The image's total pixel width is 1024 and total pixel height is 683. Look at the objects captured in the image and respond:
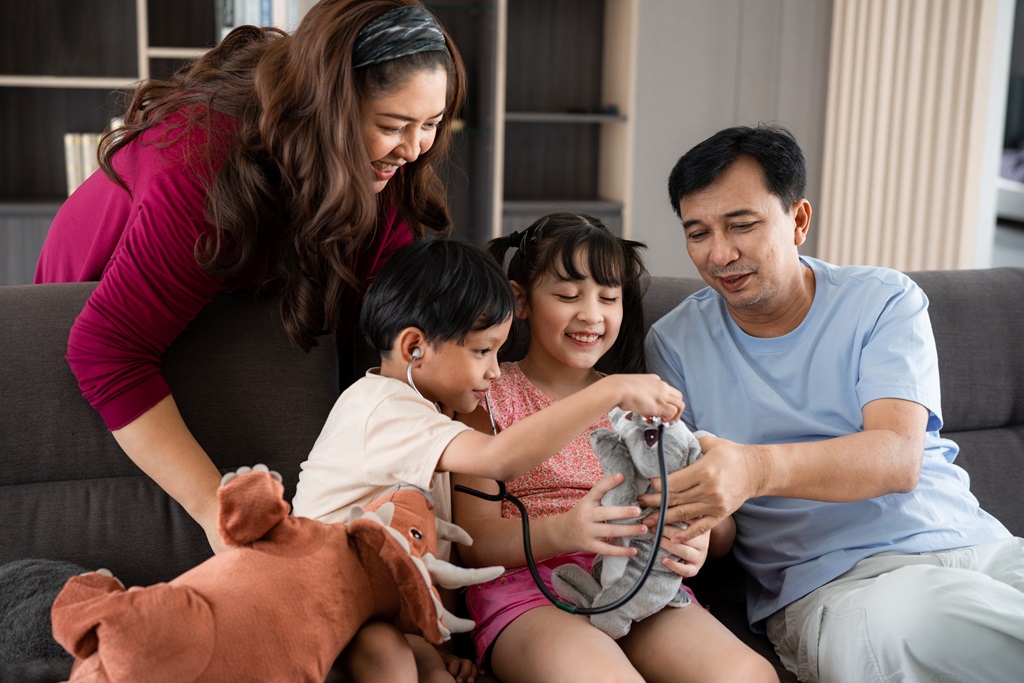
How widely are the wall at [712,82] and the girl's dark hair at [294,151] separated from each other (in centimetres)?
257

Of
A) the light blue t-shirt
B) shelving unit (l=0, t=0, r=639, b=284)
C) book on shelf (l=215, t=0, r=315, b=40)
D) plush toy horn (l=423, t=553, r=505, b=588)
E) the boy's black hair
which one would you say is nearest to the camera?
plush toy horn (l=423, t=553, r=505, b=588)

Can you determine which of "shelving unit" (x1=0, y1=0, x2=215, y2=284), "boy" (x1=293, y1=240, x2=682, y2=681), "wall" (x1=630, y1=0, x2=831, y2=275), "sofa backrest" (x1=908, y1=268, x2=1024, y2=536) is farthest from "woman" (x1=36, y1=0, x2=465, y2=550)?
"wall" (x1=630, y1=0, x2=831, y2=275)

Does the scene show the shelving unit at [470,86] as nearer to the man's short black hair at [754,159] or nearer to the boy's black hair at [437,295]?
the man's short black hair at [754,159]

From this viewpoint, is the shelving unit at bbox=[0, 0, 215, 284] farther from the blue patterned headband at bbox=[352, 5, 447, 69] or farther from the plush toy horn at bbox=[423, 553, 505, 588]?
the plush toy horn at bbox=[423, 553, 505, 588]

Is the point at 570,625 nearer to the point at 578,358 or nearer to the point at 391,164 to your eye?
the point at 578,358

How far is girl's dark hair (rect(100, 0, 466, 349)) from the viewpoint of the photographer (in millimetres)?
1454

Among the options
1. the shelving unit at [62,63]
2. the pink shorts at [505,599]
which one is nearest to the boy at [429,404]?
the pink shorts at [505,599]

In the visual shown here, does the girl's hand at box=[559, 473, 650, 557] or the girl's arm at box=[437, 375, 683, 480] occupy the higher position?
the girl's arm at box=[437, 375, 683, 480]

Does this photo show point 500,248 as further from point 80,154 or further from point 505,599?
point 80,154

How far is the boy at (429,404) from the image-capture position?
126 cm

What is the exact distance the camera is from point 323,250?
154cm

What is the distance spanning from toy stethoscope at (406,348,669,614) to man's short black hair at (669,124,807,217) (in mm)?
507

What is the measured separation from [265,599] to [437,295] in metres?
0.51

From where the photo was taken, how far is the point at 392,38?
1.46m
